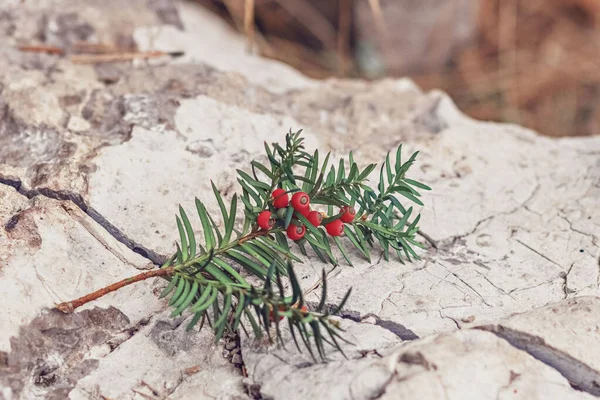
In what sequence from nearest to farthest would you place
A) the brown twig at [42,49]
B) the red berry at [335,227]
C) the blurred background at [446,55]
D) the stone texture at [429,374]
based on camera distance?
the stone texture at [429,374] < the red berry at [335,227] < the brown twig at [42,49] < the blurred background at [446,55]

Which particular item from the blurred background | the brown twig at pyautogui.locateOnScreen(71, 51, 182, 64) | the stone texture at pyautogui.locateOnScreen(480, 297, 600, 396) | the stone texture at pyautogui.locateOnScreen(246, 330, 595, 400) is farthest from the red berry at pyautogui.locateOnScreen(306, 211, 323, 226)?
the blurred background

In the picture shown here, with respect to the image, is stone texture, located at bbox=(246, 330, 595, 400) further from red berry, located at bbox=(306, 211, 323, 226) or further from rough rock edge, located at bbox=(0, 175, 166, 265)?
rough rock edge, located at bbox=(0, 175, 166, 265)

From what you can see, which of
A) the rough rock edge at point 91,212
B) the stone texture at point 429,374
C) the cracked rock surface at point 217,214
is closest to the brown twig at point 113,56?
the cracked rock surface at point 217,214

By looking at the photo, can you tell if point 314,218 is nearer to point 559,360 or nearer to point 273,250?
point 273,250

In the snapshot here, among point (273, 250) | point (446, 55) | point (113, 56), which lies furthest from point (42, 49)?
point (446, 55)

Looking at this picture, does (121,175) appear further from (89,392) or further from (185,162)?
(89,392)

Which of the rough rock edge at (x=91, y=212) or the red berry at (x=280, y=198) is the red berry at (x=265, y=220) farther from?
the rough rock edge at (x=91, y=212)

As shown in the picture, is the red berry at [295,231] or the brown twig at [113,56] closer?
the red berry at [295,231]

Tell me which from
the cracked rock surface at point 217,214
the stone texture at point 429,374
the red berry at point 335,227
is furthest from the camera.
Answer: the red berry at point 335,227
